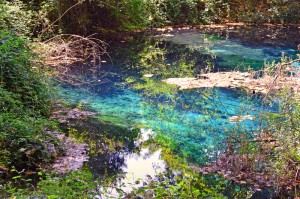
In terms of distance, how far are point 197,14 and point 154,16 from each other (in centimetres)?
272

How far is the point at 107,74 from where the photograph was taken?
1180cm

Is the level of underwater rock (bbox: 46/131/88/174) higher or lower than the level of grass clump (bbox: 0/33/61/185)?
lower

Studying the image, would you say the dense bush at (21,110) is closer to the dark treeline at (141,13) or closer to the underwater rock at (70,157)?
the underwater rock at (70,157)

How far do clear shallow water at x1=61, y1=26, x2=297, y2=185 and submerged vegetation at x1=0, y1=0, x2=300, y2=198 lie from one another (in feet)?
0.12

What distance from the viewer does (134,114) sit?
852cm

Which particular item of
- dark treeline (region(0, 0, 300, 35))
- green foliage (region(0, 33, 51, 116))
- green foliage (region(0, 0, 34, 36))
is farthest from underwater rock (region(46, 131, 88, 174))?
dark treeline (region(0, 0, 300, 35))

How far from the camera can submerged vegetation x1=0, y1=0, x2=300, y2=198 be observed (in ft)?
17.1

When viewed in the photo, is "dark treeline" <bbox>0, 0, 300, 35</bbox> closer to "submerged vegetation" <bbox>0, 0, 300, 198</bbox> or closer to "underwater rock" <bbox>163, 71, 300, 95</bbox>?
"submerged vegetation" <bbox>0, 0, 300, 198</bbox>

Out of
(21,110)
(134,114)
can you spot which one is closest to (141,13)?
(134,114)

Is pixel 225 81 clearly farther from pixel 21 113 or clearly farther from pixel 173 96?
pixel 21 113

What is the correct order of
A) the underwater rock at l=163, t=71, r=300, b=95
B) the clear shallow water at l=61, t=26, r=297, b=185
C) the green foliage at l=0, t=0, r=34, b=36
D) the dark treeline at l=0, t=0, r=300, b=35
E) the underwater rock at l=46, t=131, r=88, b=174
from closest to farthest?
the underwater rock at l=46, t=131, r=88, b=174 < the clear shallow water at l=61, t=26, r=297, b=185 < the green foliage at l=0, t=0, r=34, b=36 < the underwater rock at l=163, t=71, r=300, b=95 < the dark treeline at l=0, t=0, r=300, b=35

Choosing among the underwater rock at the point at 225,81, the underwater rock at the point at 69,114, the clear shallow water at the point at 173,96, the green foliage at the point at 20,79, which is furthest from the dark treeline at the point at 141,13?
the underwater rock at the point at 225,81

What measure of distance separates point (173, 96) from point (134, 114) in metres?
1.68

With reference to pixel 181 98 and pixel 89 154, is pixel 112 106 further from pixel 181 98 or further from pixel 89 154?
pixel 89 154
